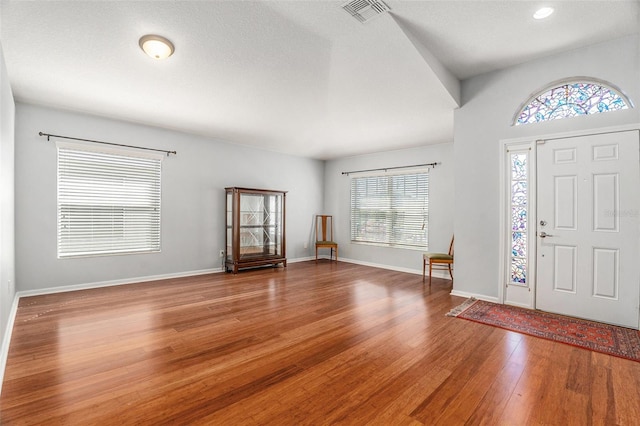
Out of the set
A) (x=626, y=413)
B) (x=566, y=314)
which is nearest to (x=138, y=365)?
(x=626, y=413)

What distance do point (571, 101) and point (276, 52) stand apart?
3.23 metres

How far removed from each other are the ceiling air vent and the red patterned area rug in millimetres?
3071

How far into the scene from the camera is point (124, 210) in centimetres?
476

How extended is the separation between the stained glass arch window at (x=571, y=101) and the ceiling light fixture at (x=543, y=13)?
1.02 m

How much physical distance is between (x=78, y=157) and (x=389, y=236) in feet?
18.2

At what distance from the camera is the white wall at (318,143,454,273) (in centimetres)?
A: 573

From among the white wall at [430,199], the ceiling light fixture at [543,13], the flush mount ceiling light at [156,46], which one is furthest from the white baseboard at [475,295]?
the flush mount ceiling light at [156,46]

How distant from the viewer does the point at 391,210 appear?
6.56m

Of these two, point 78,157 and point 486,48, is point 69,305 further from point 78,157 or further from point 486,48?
point 486,48

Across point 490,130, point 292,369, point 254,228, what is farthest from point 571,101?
point 254,228

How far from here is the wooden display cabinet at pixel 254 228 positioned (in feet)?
18.6

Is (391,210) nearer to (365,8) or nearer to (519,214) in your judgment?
(519,214)

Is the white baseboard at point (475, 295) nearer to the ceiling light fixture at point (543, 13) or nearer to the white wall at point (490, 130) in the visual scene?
the white wall at point (490, 130)

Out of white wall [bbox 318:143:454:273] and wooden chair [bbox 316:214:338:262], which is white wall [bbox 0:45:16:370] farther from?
white wall [bbox 318:143:454:273]
